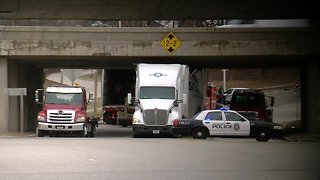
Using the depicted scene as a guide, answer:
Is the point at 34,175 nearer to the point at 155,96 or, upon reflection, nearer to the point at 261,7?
the point at 261,7

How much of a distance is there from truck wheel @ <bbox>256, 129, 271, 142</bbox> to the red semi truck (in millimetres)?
8896

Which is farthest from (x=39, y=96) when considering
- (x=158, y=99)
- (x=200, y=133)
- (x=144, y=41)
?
(x=200, y=133)

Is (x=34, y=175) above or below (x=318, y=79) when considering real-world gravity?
below

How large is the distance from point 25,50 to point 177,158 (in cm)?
1659

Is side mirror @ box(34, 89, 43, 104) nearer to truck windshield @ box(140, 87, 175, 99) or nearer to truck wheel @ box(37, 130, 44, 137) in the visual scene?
truck wheel @ box(37, 130, 44, 137)

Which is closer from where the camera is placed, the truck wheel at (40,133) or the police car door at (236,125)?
the police car door at (236,125)

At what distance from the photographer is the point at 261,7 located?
1962 cm

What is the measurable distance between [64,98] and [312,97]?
521 inches

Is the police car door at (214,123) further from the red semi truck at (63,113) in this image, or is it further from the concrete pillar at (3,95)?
the concrete pillar at (3,95)

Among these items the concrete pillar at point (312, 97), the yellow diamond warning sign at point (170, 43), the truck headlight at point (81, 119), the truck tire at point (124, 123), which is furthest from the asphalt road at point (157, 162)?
the truck tire at point (124, 123)

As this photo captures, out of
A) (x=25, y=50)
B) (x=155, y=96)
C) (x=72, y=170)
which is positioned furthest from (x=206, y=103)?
(x=72, y=170)

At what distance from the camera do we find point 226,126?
2608cm

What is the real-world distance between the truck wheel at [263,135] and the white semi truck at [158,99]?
410cm

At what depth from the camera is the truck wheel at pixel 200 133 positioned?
2644cm
